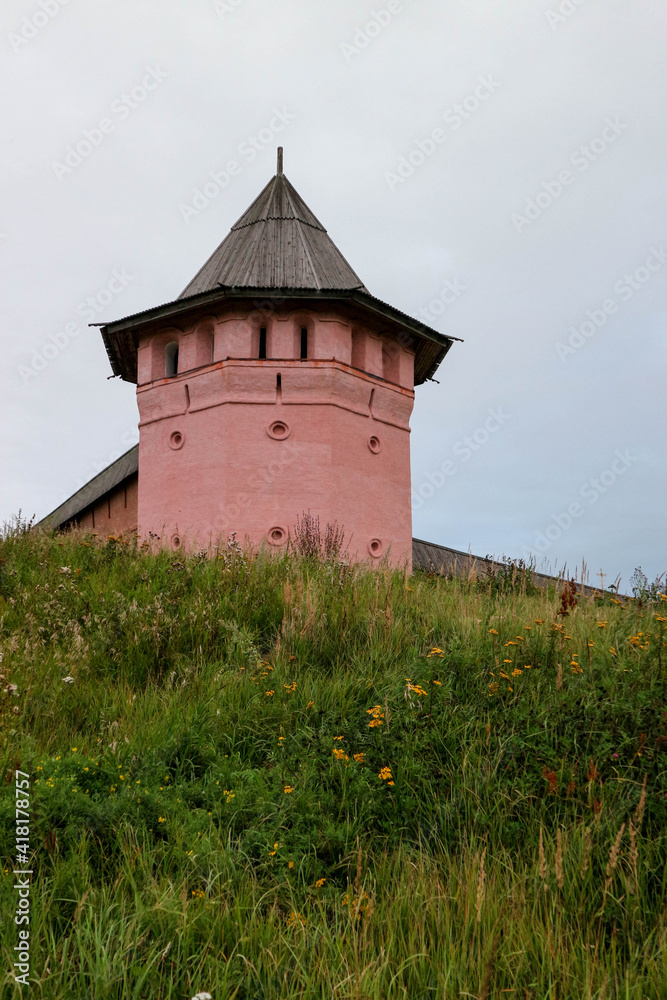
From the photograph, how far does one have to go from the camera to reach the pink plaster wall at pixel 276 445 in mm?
13320

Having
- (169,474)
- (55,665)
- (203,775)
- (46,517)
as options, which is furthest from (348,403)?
(46,517)

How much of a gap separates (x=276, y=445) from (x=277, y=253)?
14.4 feet

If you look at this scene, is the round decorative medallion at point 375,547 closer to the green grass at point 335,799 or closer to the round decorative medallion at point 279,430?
the round decorative medallion at point 279,430

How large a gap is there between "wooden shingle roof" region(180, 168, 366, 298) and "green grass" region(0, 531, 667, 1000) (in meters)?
9.76

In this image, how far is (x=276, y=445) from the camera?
531 inches

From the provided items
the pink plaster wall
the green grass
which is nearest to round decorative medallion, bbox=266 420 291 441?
the pink plaster wall

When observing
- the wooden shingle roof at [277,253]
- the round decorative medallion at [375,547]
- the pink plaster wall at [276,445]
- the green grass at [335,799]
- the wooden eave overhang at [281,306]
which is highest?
the wooden shingle roof at [277,253]

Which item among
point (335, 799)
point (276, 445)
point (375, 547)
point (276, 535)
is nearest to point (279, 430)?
point (276, 445)

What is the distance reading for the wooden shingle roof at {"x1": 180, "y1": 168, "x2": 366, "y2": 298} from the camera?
47.5 feet

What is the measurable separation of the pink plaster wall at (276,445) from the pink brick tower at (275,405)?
0.03m

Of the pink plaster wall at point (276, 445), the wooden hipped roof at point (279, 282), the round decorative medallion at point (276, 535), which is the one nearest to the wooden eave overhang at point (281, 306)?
the wooden hipped roof at point (279, 282)

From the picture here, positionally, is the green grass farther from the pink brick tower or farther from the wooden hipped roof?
the wooden hipped roof

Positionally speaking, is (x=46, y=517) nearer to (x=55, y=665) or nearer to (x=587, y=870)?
(x=55, y=665)

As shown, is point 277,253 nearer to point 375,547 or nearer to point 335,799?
point 375,547
